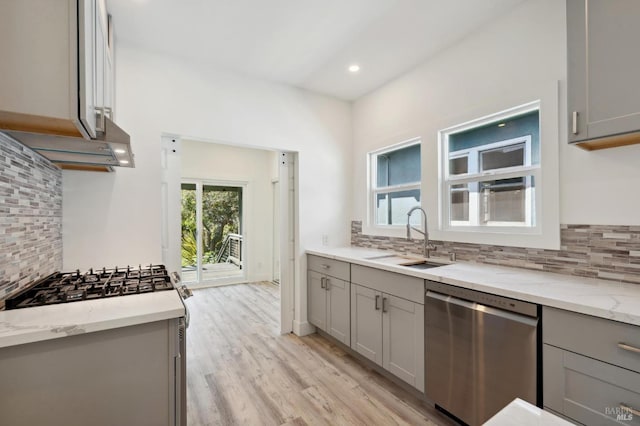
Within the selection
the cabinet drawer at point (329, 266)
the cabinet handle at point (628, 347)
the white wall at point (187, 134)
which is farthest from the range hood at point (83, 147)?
the cabinet handle at point (628, 347)

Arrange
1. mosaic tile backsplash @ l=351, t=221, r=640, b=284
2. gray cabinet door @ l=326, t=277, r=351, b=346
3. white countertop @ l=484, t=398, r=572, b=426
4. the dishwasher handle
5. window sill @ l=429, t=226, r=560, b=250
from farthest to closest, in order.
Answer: gray cabinet door @ l=326, t=277, r=351, b=346 → window sill @ l=429, t=226, r=560, b=250 → mosaic tile backsplash @ l=351, t=221, r=640, b=284 → the dishwasher handle → white countertop @ l=484, t=398, r=572, b=426

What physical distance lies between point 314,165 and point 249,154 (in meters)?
2.66

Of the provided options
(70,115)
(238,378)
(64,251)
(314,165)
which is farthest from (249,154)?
(70,115)

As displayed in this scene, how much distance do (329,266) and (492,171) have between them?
168 centimetres

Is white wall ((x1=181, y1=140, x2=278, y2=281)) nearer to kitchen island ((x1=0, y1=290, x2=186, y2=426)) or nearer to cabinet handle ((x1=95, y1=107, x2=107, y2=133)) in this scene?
cabinet handle ((x1=95, y1=107, x2=107, y2=133))

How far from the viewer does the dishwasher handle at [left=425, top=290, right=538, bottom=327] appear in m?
1.47

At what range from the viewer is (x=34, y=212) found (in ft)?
5.49

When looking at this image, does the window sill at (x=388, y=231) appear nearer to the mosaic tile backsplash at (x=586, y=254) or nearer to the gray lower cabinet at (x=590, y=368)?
the mosaic tile backsplash at (x=586, y=254)

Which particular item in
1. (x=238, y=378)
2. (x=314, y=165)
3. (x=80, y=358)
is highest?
(x=314, y=165)

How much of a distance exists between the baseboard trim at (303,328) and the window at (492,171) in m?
1.86

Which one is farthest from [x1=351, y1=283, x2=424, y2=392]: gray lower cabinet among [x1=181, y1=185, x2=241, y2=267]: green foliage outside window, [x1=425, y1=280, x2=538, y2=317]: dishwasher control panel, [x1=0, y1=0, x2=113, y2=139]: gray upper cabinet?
[x1=181, y1=185, x2=241, y2=267]: green foliage outside window

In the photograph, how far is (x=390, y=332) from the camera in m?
2.29

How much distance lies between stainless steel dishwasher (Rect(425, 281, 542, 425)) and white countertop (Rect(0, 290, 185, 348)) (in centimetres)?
154

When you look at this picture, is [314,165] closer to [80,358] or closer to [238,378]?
[238,378]
